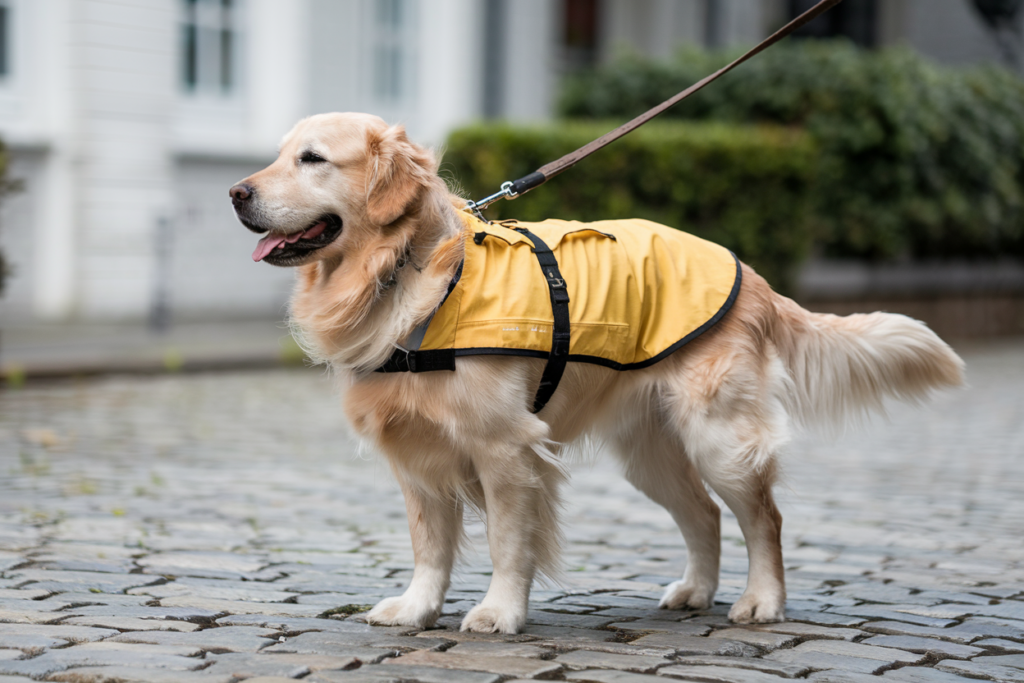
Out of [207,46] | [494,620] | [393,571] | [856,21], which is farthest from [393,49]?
[494,620]

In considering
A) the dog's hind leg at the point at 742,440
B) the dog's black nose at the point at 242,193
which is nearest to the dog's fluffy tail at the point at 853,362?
the dog's hind leg at the point at 742,440

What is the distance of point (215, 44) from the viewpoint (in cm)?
1520

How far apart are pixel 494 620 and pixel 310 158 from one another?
147cm

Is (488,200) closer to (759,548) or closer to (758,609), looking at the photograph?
(759,548)

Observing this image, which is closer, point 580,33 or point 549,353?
point 549,353

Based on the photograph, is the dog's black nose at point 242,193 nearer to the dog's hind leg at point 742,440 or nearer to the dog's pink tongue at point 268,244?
the dog's pink tongue at point 268,244

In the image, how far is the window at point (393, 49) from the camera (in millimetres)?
17016

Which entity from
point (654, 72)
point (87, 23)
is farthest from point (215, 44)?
point (654, 72)

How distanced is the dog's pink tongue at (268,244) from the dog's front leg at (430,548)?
83cm

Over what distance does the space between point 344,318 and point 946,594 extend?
224 centimetres

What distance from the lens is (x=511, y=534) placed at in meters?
3.49

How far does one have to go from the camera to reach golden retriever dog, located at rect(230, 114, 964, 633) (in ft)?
11.3

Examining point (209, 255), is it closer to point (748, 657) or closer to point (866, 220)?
point (866, 220)

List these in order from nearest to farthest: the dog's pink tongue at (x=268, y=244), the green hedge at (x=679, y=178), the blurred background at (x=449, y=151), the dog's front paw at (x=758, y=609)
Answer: the dog's pink tongue at (x=268, y=244)
the dog's front paw at (x=758, y=609)
the green hedge at (x=679, y=178)
the blurred background at (x=449, y=151)
